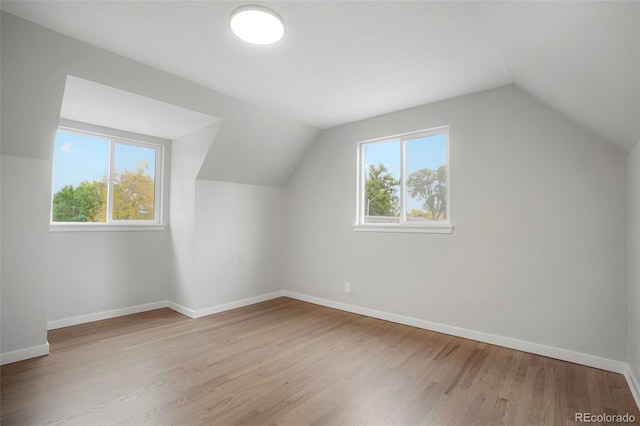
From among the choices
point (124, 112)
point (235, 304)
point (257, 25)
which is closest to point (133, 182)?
point (124, 112)

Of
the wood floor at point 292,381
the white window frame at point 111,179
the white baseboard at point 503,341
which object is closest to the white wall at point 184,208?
the white window frame at point 111,179

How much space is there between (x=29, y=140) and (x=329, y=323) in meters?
3.31

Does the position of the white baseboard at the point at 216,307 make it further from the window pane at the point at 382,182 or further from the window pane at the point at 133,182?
the window pane at the point at 382,182

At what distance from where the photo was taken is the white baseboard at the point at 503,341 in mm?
2508

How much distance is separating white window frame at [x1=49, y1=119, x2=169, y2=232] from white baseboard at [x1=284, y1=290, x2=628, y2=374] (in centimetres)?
274

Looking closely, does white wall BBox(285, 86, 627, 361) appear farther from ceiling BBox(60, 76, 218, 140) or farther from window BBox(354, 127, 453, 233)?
ceiling BBox(60, 76, 218, 140)

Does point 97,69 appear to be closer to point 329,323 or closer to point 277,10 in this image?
point 277,10

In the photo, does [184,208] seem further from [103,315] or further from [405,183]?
[405,183]

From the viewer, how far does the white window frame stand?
3.50 meters

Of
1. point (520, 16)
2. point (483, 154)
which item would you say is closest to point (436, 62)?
point (520, 16)

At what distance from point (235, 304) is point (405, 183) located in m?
2.76

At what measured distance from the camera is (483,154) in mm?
3135

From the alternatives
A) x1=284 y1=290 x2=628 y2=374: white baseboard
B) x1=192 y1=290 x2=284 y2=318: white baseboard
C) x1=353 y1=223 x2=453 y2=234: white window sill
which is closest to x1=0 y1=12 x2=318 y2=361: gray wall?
x1=192 y1=290 x2=284 y2=318: white baseboard

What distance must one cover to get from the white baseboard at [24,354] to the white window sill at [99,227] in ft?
4.21
